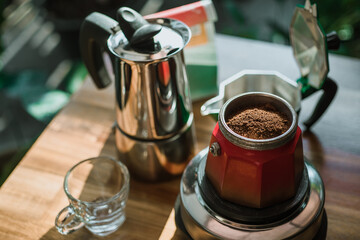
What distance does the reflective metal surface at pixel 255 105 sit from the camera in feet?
1.80

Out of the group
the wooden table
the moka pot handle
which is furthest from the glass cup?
Result: the moka pot handle

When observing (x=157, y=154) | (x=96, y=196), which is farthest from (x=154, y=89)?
(x=96, y=196)

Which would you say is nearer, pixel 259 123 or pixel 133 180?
pixel 259 123

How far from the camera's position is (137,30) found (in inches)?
26.0

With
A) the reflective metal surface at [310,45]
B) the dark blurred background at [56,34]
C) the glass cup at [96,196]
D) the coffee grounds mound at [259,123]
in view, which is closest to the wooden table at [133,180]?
the glass cup at [96,196]

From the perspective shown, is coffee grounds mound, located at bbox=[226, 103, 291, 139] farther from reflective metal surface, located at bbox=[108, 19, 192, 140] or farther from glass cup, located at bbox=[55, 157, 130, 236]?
glass cup, located at bbox=[55, 157, 130, 236]

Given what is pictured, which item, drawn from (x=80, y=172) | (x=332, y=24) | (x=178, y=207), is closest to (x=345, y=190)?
(x=178, y=207)

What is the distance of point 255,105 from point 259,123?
6cm

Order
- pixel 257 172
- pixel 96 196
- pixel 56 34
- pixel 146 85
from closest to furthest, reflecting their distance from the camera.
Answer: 1. pixel 257 172
2. pixel 146 85
3. pixel 96 196
4. pixel 56 34

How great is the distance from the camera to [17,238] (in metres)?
0.75

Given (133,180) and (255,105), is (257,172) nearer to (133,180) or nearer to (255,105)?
(255,105)

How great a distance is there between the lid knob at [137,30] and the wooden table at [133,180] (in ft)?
0.98

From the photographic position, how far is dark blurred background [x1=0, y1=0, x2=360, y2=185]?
165cm

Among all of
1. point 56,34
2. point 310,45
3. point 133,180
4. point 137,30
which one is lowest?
point 56,34
